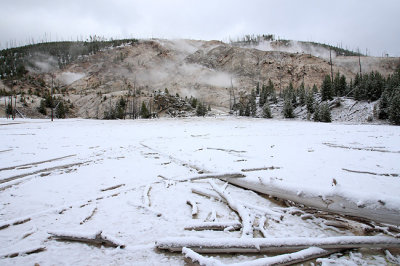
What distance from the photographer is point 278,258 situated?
2.36 meters

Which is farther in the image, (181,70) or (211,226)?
(181,70)

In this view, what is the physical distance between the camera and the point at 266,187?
4.46 meters

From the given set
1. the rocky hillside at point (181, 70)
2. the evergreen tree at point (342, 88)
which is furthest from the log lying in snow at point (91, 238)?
the rocky hillside at point (181, 70)

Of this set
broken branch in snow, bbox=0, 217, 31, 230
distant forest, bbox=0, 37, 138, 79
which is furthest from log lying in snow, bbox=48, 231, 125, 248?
distant forest, bbox=0, 37, 138, 79

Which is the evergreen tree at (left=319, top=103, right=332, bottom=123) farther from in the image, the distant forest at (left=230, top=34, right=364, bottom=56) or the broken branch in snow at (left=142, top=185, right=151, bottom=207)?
the distant forest at (left=230, top=34, right=364, bottom=56)

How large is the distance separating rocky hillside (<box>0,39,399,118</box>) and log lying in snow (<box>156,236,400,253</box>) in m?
87.2

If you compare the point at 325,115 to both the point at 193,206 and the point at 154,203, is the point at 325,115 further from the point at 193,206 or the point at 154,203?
the point at 154,203

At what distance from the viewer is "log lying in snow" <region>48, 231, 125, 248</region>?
274 centimetres

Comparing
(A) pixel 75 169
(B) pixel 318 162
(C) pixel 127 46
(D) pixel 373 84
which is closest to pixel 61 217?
(A) pixel 75 169

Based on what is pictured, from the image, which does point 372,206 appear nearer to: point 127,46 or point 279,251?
point 279,251

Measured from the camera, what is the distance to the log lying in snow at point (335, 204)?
2.88 m

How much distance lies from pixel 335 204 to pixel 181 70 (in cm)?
12468

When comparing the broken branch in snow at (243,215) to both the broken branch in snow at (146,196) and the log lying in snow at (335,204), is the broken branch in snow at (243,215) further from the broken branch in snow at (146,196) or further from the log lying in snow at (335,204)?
the broken branch in snow at (146,196)

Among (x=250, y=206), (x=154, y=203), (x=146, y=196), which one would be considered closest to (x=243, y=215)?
(x=250, y=206)
